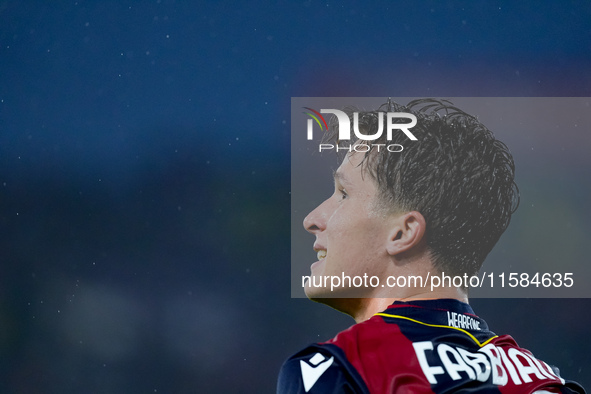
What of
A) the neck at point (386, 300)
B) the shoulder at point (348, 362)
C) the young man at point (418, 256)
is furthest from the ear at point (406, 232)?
the shoulder at point (348, 362)

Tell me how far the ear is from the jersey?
0.19m

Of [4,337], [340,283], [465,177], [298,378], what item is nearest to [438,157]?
[465,177]

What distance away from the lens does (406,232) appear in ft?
6.46

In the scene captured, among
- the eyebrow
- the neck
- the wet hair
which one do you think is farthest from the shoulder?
the eyebrow

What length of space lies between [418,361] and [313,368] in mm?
271

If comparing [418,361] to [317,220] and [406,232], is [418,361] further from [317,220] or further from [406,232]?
[317,220]

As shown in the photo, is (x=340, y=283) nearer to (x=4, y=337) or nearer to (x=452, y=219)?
(x=452, y=219)

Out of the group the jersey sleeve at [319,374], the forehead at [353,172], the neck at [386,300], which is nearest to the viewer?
the jersey sleeve at [319,374]

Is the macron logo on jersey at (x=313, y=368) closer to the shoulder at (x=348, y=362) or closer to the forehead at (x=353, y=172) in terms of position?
the shoulder at (x=348, y=362)

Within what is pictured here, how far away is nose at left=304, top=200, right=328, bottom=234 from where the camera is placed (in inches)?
82.4

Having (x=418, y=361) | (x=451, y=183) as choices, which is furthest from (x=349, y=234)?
(x=418, y=361)

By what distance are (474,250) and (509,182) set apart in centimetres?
28

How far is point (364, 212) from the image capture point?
79.1 inches

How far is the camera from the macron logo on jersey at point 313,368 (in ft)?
5.16
